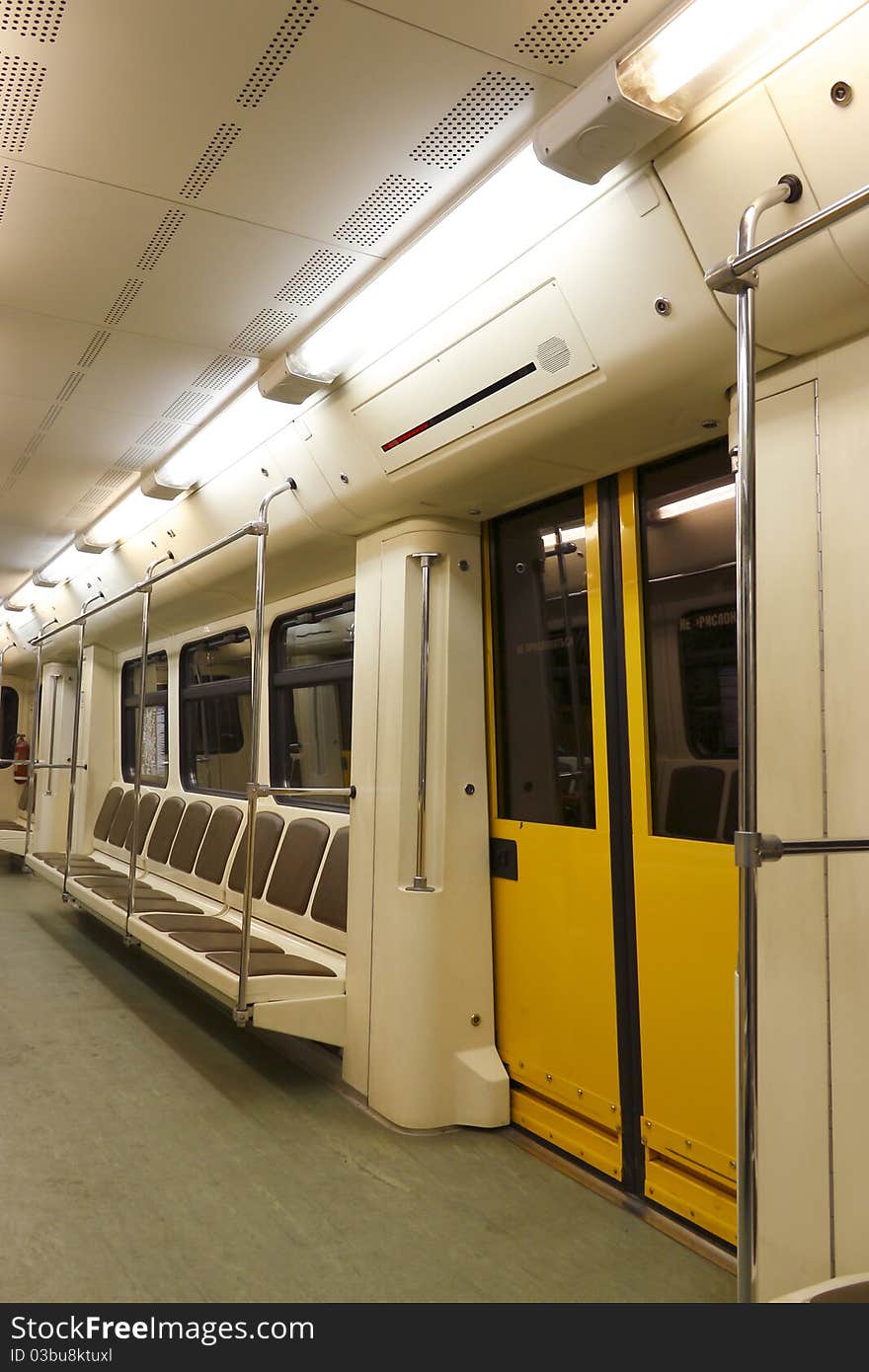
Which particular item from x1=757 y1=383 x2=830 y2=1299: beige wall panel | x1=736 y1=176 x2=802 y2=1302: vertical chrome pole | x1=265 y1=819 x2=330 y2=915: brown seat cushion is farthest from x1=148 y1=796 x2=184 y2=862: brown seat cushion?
x1=736 y1=176 x2=802 y2=1302: vertical chrome pole

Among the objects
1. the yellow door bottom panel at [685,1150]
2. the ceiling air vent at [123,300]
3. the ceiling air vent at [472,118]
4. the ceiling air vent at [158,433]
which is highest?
the ceiling air vent at [123,300]

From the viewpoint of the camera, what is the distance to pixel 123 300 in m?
3.54

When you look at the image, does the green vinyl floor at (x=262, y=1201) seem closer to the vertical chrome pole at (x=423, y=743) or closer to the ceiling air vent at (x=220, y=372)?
the vertical chrome pole at (x=423, y=743)

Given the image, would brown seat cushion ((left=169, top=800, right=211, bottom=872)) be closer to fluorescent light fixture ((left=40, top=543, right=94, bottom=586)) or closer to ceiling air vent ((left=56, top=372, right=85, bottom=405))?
fluorescent light fixture ((left=40, top=543, right=94, bottom=586))

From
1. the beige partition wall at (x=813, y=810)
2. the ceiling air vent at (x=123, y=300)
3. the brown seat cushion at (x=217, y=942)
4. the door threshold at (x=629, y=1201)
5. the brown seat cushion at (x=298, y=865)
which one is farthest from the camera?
the brown seat cushion at (x=298, y=865)

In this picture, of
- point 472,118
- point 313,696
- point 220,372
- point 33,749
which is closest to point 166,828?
point 313,696

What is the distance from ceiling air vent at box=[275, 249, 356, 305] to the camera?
3.21 meters

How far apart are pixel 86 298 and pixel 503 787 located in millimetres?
2438

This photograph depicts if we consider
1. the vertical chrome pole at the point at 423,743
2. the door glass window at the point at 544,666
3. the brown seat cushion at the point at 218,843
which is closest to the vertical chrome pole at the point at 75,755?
the brown seat cushion at the point at 218,843

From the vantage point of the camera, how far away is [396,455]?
151 inches

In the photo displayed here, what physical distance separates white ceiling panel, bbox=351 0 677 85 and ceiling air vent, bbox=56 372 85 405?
258 cm

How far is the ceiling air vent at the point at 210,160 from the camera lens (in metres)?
2.57

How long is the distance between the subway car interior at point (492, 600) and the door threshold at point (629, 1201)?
0.02 m

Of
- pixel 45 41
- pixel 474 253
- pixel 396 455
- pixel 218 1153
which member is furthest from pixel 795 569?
pixel 218 1153
